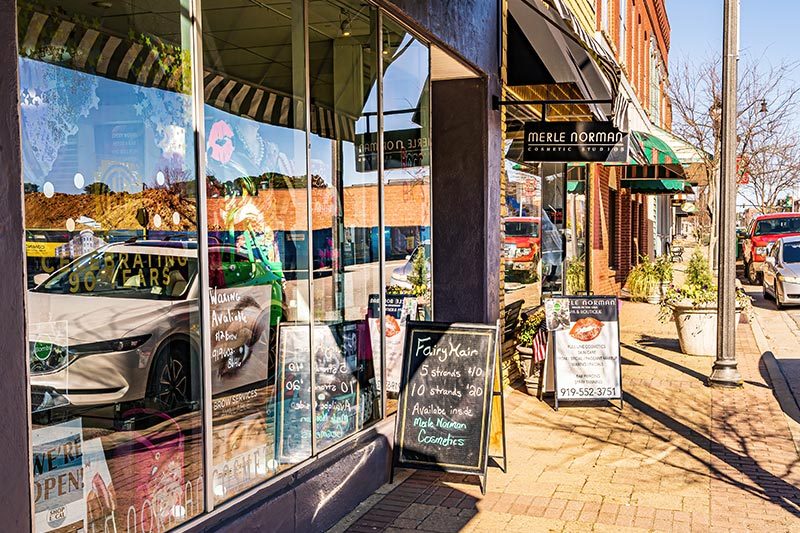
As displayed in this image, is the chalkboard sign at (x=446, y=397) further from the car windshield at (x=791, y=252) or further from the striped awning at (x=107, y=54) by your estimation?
the car windshield at (x=791, y=252)

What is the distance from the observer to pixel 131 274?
4.40 m

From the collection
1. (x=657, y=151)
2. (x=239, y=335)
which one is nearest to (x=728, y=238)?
(x=657, y=151)

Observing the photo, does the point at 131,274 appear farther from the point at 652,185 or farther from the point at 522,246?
the point at 652,185

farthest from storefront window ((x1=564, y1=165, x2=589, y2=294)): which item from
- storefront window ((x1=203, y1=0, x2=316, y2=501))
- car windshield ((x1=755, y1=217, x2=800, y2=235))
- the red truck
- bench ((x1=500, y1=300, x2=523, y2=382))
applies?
car windshield ((x1=755, y1=217, x2=800, y2=235))

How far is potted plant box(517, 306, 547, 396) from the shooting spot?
941 cm

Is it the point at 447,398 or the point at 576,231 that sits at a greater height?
the point at 576,231

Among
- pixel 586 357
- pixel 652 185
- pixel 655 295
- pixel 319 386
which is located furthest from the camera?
pixel 652 185

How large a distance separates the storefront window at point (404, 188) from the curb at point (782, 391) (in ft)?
11.0

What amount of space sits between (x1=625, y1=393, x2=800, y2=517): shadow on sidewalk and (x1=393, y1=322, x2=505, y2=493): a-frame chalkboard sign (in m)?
1.91

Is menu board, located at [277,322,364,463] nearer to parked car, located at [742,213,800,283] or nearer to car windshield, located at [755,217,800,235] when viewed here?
parked car, located at [742,213,800,283]

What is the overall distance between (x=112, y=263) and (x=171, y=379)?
2.37ft

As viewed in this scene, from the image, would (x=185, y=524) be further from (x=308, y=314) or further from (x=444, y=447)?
(x=444, y=447)

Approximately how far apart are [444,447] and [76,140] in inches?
127

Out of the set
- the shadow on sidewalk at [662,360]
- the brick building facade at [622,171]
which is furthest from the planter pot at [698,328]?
the brick building facade at [622,171]
